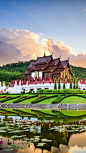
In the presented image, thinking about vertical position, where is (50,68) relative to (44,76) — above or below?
above

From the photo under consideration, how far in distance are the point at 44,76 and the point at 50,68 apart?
2.28m

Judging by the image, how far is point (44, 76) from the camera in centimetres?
4278

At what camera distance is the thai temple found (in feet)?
125

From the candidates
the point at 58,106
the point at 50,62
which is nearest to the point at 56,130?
the point at 58,106

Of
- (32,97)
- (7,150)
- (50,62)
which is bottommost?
(7,150)

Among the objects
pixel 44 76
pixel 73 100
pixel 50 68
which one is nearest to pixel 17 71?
pixel 44 76

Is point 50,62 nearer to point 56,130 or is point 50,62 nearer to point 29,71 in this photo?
point 29,71

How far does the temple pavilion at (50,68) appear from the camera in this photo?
4144 centimetres

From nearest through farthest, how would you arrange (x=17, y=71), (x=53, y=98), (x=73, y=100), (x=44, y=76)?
(x=73, y=100) < (x=53, y=98) < (x=44, y=76) < (x=17, y=71)

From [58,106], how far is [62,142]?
1666cm

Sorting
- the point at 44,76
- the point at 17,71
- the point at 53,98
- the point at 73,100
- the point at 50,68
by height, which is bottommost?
the point at 73,100

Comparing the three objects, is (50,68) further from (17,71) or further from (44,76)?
(17,71)

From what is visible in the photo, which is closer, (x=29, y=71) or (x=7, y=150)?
(x=7, y=150)

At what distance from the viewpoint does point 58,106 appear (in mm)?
24531
